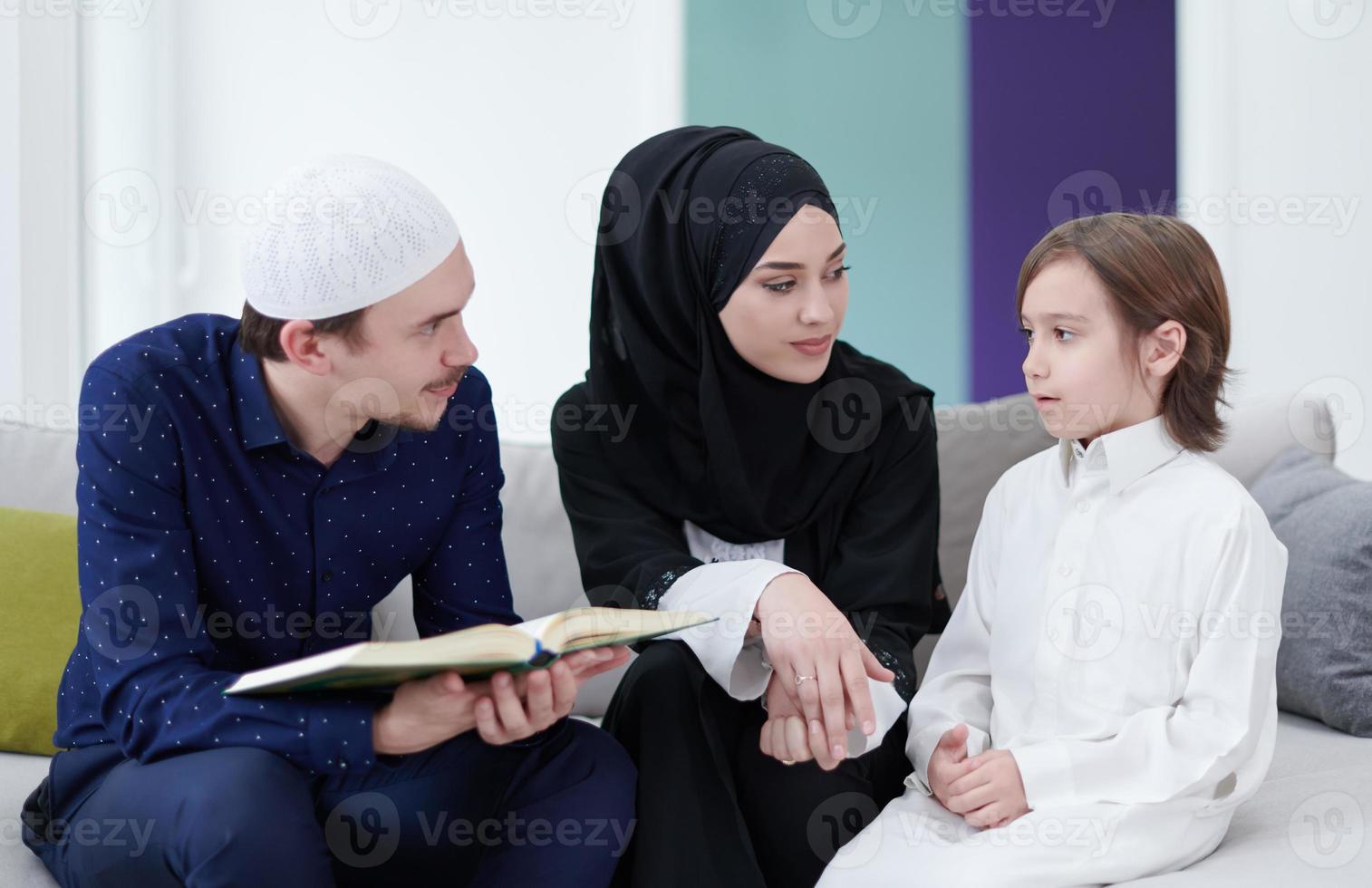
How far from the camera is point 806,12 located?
342cm

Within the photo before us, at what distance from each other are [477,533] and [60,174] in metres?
2.26

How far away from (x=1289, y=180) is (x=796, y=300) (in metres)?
2.34

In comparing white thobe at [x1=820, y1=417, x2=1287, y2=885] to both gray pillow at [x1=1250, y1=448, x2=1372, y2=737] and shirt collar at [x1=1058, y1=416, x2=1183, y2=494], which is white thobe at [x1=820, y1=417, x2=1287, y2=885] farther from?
gray pillow at [x1=1250, y1=448, x2=1372, y2=737]

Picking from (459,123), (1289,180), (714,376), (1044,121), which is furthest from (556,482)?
(1289,180)

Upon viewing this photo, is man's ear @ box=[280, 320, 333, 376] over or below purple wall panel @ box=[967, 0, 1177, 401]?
below

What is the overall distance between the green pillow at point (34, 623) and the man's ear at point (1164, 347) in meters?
1.56

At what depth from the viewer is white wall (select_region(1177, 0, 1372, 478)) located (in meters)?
3.19

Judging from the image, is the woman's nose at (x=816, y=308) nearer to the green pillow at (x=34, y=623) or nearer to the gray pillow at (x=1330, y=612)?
the gray pillow at (x=1330, y=612)

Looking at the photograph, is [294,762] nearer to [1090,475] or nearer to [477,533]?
[477,533]

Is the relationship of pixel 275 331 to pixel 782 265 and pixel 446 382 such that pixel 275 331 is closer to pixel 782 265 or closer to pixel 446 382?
pixel 446 382

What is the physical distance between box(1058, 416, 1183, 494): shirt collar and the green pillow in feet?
4.89

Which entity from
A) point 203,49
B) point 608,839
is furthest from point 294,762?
point 203,49

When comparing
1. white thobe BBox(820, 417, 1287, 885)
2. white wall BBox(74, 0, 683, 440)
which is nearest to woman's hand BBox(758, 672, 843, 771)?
white thobe BBox(820, 417, 1287, 885)

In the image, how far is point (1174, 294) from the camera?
146 centimetres
